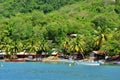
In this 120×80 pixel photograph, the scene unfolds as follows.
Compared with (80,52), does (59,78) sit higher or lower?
higher

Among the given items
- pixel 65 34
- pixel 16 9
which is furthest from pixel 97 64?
pixel 16 9

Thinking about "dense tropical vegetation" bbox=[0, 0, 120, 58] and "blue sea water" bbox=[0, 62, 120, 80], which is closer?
"blue sea water" bbox=[0, 62, 120, 80]

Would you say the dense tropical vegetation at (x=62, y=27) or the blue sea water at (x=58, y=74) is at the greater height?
the blue sea water at (x=58, y=74)

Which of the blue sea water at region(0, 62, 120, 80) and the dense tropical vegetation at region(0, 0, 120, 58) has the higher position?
the blue sea water at region(0, 62, 120, 80)

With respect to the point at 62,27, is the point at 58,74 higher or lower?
higher

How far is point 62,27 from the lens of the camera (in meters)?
129

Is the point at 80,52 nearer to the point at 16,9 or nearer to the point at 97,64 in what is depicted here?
the point at 97,64

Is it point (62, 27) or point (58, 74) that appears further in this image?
point (62, 27)

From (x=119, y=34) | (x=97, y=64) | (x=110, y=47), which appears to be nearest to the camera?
(x=97, y=64)

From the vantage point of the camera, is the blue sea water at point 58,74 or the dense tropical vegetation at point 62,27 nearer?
the blue sea water at point 58,74

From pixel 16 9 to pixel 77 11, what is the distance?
95.3 ft

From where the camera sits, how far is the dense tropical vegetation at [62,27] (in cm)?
10681

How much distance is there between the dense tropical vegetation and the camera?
107 meters

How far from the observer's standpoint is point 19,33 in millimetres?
130375
